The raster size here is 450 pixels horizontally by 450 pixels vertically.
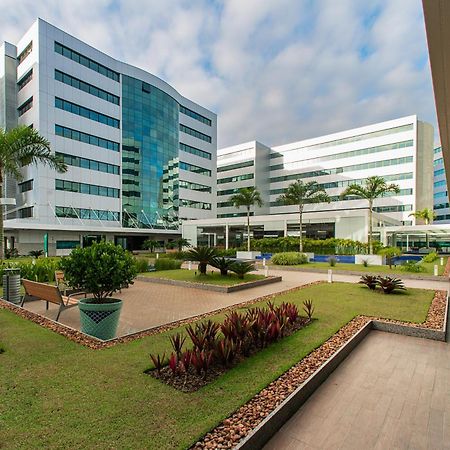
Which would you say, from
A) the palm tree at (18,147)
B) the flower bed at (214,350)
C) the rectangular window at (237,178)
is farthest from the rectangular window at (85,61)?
the flower bed at (214,350)

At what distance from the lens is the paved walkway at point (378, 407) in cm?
326

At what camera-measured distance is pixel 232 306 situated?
9289mm

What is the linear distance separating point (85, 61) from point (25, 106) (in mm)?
9851

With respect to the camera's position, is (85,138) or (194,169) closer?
(85,138)

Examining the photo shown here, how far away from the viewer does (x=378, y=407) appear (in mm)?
3926

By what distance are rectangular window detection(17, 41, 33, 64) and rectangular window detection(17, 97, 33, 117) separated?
19.9 ft

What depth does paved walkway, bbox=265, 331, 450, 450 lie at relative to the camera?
128 inches

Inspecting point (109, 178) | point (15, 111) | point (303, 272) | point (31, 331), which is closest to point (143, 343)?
point (31, 331)

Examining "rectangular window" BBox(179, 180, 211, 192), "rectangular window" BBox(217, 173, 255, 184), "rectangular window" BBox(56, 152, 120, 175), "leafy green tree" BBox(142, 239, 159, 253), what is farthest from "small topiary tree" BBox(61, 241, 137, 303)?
"rectangular window" BBox(217, 173, 255, 184)

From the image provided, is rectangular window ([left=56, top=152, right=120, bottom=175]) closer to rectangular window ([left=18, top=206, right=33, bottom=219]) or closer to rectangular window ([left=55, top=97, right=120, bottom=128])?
rectangular window ([left=55, top=97, right=120, bottom=128])

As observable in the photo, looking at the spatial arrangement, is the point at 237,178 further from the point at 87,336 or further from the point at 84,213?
the point at 87,336

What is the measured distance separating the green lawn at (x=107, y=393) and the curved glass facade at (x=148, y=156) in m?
39.8

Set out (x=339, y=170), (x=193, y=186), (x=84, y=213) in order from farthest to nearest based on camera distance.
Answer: (x=339, y=170) → (x=193, y=186) → (x=84, y=213)

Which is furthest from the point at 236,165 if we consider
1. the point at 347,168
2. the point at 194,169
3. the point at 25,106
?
the point at 25,106
